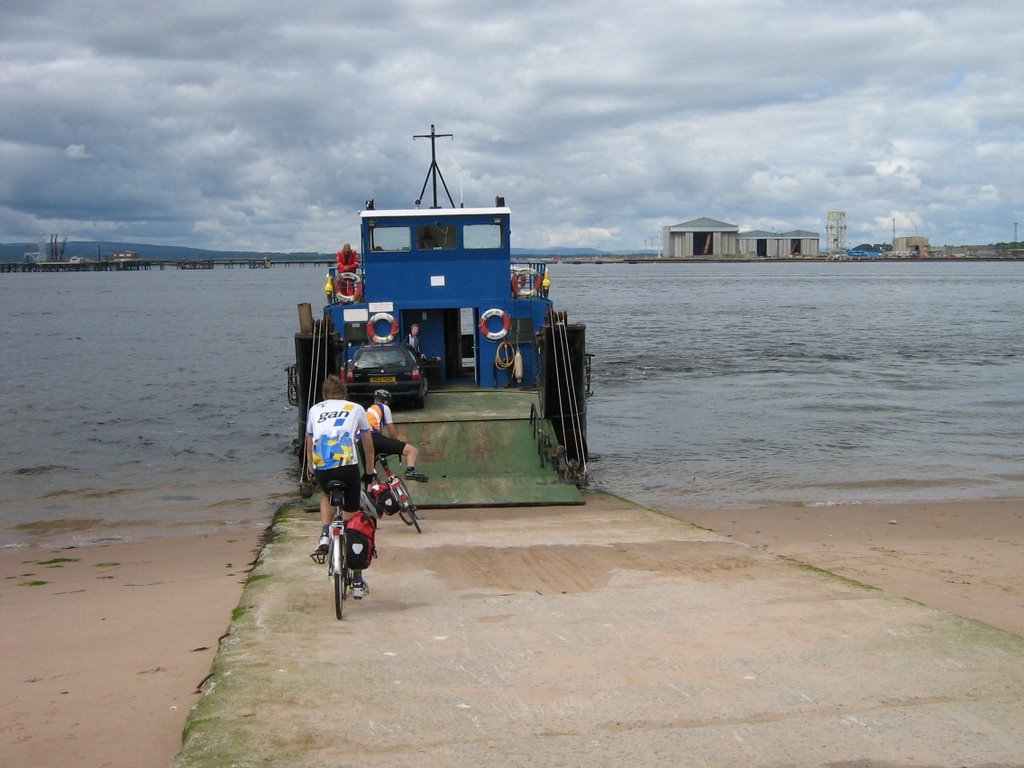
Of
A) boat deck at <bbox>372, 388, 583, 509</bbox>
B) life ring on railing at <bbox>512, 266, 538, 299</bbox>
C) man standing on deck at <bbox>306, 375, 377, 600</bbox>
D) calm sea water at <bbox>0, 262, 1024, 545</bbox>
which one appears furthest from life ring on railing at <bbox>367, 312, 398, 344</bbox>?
man standing on deck at <bbox>306, 375, 377, 600</bbox>

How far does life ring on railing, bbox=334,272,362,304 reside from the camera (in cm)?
2025

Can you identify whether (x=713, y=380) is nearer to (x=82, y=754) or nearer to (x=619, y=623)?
(x=619, y=623)

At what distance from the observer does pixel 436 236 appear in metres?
19.8

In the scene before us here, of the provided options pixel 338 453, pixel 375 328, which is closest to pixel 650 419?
pixel 375 328

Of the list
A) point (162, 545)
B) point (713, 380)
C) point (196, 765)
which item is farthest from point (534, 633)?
point (713, 380)

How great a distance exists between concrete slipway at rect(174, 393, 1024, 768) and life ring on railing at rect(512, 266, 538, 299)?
33.4ft

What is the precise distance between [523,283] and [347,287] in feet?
11.3

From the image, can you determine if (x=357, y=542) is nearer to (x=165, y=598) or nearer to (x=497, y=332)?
(x=165, y=598)

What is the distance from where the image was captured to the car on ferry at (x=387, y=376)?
1691 cm

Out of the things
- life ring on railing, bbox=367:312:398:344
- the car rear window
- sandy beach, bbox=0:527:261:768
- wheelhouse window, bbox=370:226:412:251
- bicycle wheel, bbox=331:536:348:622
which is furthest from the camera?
wheelhouse window, bbox=370:226:412:251

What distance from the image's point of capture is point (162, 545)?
14859mm

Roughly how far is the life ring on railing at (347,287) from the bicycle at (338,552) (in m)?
11.9

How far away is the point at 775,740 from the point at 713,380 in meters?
31.6

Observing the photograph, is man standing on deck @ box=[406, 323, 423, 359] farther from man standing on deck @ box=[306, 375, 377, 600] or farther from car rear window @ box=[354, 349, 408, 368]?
man standing on deck @ box=[306, 375, 377, 600]
